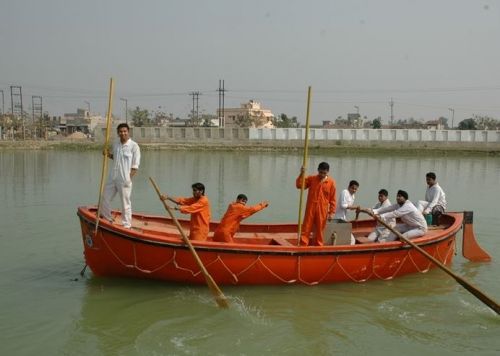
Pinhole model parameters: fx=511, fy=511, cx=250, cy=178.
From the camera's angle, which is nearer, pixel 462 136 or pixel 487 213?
pixel 487 213

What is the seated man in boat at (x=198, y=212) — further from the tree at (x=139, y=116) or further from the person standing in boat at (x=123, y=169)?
the tree at (x=139, y=116)

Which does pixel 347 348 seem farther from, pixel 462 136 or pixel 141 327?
pixel 462 136

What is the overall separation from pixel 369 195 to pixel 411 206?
10.8 meters

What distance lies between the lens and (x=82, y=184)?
23.0m

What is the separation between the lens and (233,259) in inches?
329

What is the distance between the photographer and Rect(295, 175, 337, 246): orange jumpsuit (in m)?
9.14

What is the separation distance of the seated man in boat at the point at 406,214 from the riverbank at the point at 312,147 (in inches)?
1581

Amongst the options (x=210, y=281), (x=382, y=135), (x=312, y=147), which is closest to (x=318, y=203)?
(x=210, y=281)

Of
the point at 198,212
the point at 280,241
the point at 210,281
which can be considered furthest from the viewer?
the point at 280,241

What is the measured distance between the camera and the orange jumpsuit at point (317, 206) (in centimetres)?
914

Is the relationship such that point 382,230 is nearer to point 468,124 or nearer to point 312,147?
point 312,147

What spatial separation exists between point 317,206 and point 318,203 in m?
0.06

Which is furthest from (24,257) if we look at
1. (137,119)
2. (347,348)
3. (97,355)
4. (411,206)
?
(137,119)

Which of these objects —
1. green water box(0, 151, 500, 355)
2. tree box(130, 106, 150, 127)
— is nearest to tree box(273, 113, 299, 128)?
tree box(130, 106, 150, 127)
